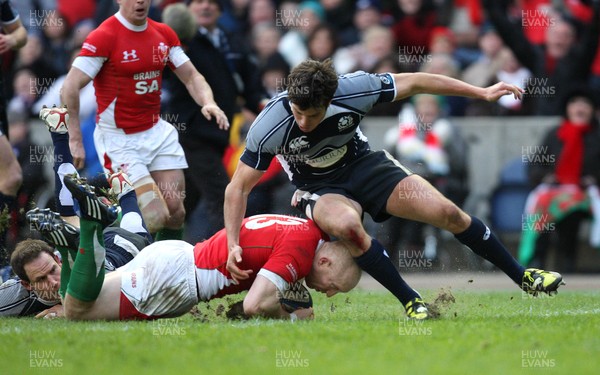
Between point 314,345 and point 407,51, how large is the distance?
910 cm

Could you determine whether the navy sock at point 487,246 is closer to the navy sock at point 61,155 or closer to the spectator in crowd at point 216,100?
the navy sock at point 61,155

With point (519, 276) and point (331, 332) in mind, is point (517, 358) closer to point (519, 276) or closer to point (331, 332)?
point (331, 332)

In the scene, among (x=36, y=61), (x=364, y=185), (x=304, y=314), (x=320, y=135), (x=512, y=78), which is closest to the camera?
(x=304, y=314)

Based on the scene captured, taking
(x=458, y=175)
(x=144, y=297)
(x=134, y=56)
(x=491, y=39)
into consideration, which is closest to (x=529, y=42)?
(x=491, y=39)

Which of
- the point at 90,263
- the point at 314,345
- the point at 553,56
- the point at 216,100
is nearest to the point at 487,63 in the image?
the point at 553,56

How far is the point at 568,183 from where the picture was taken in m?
13.4

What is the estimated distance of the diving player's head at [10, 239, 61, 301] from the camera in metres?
8.05

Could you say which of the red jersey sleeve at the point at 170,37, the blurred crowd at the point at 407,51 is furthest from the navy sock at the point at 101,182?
the blurred crowd at the point at 407,51

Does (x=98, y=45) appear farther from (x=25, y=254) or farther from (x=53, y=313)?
(x=53, y=313)

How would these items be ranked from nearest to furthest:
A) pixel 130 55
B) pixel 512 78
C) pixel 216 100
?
1. pixel 130 55
2. pixel 216 100
3. pixel 512 78

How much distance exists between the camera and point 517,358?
604cm

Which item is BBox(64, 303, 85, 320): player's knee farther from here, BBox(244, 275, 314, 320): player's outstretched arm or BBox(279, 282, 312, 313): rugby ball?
BBox(279, 282, 312, 313): rugby ball

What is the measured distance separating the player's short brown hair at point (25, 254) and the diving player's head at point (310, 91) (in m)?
2.09

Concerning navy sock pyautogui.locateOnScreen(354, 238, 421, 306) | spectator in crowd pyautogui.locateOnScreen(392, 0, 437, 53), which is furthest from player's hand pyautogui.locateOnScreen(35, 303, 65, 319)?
spectator in crowd pyautogui.locateOnScreen(392, 0, 437, 53)
